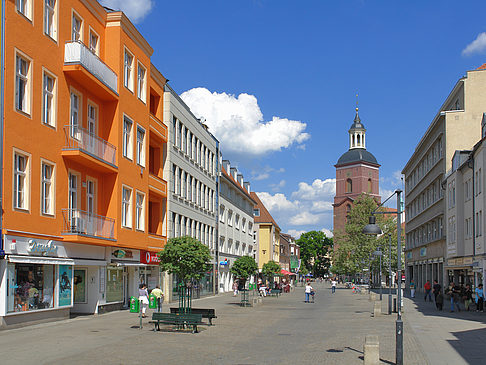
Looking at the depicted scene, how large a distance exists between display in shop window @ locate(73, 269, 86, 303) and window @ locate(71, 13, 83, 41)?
10.1 metres

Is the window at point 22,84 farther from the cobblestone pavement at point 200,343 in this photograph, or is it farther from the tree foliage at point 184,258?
the cobblestone pavement at point 200,343

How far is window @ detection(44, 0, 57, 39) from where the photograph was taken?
23.8 meters

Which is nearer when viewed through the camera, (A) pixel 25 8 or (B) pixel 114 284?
(A) pixel 25 8

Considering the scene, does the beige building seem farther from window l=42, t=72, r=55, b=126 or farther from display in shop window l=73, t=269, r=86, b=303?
window l=42, t=72, r=55, b=126

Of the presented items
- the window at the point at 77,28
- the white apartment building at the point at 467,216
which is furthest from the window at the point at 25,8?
the white apartment building at the point at 467,216

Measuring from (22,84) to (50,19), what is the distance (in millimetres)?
3544

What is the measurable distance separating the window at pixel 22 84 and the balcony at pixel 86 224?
4657 mm

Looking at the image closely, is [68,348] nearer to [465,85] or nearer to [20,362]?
[20,362]

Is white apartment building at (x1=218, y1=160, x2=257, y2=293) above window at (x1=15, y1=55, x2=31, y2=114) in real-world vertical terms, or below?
below

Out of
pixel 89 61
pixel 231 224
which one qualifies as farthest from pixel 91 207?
pixel 231 224

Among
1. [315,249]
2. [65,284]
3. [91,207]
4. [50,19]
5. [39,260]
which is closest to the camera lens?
[39,260]

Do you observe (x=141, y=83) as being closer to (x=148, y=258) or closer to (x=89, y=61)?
(x=89, y=61)

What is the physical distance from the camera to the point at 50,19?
24312mm

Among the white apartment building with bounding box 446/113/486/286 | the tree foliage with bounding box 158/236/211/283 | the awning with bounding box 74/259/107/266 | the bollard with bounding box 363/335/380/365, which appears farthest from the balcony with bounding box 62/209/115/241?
the white apartment building with bounding box 446/113/486/286
